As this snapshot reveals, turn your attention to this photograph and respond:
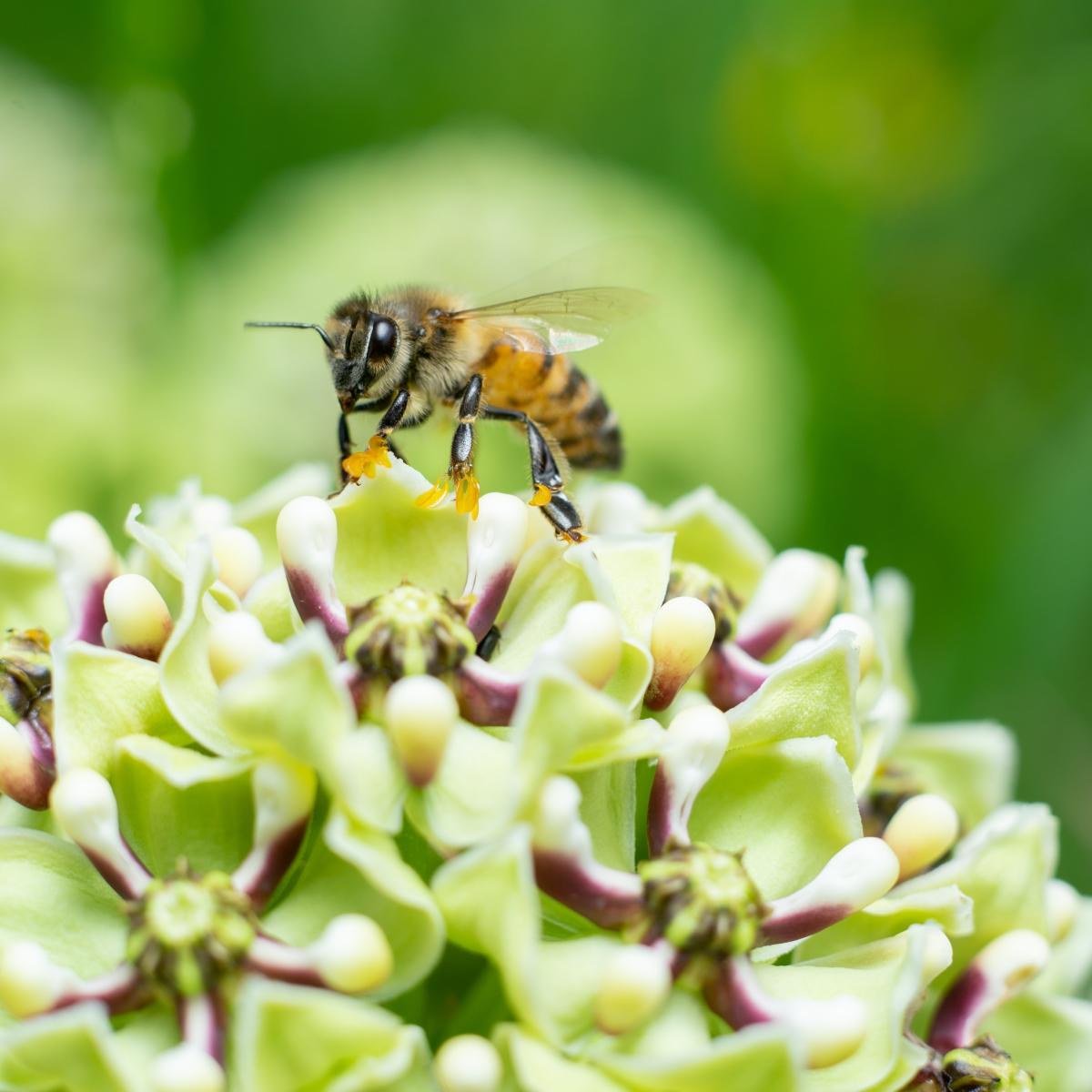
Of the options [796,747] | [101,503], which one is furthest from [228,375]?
[796,747]

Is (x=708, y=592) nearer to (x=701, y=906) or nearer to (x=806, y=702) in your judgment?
(x=806, y=702)

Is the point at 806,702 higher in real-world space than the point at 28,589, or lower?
higher

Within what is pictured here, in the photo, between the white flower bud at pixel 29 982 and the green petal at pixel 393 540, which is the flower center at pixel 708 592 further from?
the white flower bud at pixel 29 982

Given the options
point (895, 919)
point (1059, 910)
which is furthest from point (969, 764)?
point (895, 919)

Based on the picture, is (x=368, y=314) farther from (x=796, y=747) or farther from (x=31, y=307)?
(x=31, y=307)

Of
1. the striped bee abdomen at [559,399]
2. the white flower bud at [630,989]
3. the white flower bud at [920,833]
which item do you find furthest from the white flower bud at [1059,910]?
the striped bee abdomen at [559,399]

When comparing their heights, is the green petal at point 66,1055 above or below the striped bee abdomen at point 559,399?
below

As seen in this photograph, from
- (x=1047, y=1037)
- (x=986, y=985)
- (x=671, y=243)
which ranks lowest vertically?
(x=1047, y=1037)

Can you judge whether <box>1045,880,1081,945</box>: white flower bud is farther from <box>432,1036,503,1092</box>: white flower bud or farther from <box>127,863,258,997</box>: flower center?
<box>127,863,258,997</box>: flower center
